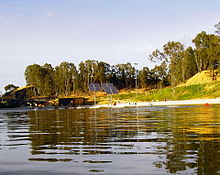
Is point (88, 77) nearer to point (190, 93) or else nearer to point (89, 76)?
point (89, 76)

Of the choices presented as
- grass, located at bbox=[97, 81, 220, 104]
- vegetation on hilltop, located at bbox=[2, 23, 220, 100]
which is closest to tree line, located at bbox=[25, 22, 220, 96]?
vegetation on hilltop, located at bbox=[2, 23, 220, 100]

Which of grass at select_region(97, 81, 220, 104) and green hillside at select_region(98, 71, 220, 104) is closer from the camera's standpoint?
grass at select_region(97, 81, 220, 104)

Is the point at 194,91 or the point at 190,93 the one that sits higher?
the point at 194,91

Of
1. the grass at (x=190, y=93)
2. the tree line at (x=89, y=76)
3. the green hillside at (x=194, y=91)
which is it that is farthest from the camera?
the tree line at (x=89, y=76)

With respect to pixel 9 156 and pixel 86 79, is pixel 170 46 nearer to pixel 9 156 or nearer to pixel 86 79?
pixel 86 79

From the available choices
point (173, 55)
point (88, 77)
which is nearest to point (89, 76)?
point (88, 77)

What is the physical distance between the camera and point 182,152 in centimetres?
900

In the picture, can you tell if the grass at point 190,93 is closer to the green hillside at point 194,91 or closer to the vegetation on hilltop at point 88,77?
the green hillside at point 194,91

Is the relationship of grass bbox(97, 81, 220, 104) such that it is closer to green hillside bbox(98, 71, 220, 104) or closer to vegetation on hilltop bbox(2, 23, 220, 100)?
green hillside bbox(98, 71, 220, 104)

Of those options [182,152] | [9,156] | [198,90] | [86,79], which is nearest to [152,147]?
[182,152]

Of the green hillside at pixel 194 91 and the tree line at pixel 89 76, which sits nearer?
the green hillside at pixel 194 91

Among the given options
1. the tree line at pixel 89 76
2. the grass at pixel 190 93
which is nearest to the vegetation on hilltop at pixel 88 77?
the tree line at pixel 89 76

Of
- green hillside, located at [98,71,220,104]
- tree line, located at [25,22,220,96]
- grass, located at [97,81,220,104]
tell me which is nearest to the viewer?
grass, located at [97,81,220,104]

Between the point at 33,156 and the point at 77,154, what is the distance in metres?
1.31
